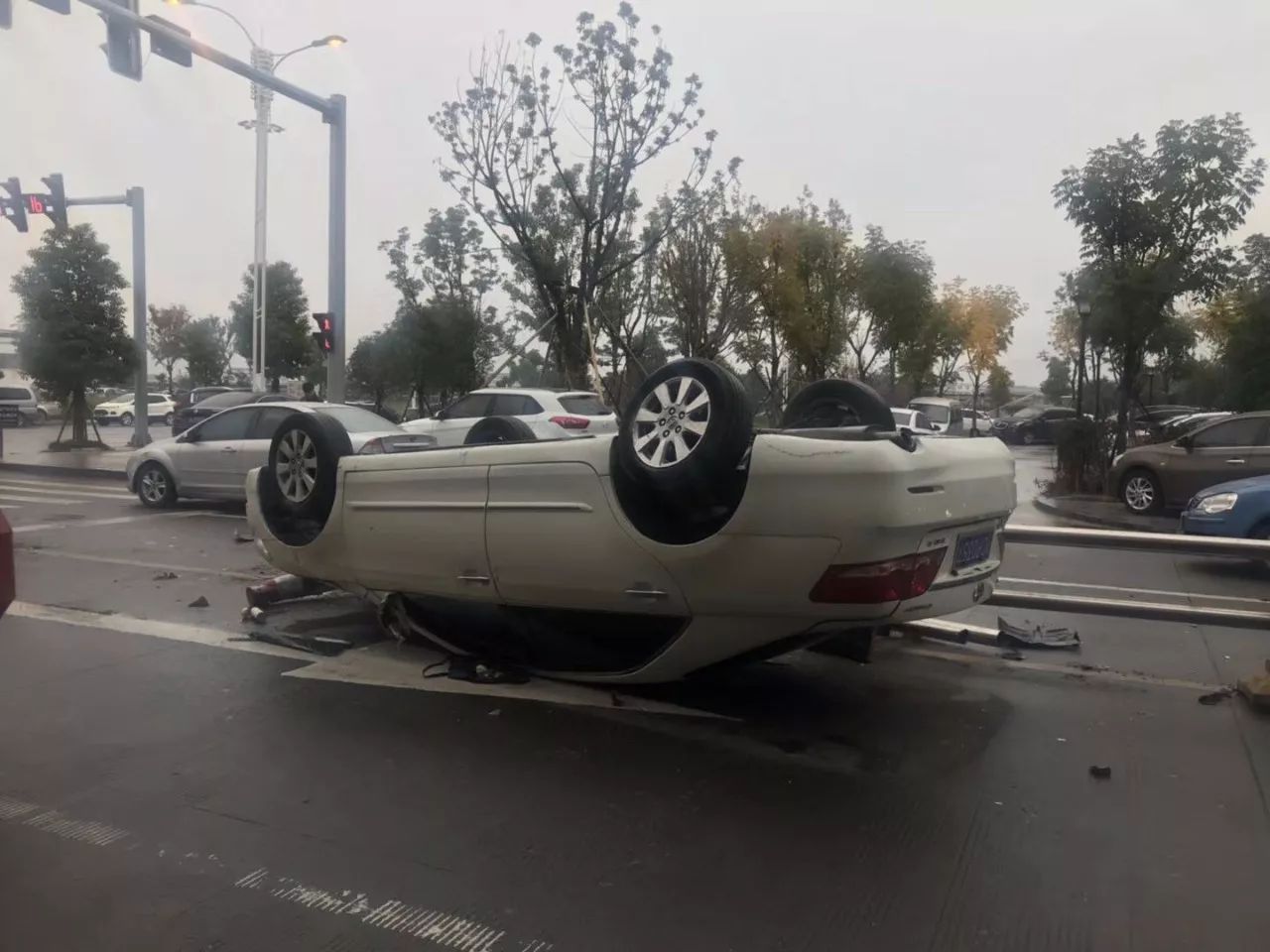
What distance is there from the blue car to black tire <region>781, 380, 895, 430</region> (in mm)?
5990

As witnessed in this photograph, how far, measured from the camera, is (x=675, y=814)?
4.13 metres

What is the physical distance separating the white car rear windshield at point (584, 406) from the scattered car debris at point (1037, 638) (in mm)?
10389

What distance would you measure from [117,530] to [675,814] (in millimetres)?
10209

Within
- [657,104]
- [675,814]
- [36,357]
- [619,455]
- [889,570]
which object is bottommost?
[675,814]

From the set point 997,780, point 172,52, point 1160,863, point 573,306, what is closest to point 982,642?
point 997,780

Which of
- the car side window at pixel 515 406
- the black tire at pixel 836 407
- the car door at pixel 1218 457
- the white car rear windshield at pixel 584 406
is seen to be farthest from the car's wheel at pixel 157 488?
the car door at pixel 1218 457

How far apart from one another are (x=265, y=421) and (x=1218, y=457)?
12765mm

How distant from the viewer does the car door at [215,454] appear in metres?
14.1

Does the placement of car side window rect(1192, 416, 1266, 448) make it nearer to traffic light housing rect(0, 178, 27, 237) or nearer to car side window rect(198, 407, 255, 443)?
car side window rect(198, 407, 255, 443)

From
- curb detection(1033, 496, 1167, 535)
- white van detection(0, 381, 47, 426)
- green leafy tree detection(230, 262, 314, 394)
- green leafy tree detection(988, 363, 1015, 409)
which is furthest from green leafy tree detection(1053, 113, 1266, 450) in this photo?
white van detection(0, 381, 47, 426)

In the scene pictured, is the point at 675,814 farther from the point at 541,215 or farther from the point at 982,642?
the point at 541,215

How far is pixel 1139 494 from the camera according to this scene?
15461mm

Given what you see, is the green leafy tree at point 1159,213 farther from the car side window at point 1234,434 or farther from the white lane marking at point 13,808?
the white lane marking at point 13,808

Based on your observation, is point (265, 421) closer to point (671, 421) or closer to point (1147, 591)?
point (671, 421)
